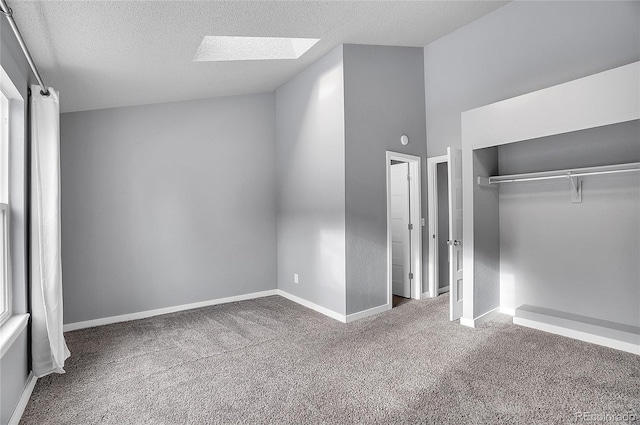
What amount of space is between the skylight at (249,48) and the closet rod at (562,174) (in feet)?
7.94

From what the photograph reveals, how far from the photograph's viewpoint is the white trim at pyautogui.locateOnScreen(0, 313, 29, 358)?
191 cm

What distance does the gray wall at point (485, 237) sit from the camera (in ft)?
12.0

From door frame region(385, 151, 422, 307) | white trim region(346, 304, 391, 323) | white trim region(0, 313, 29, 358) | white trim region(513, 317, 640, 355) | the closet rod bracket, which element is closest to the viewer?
white trim region(0, 313, 29, 358)

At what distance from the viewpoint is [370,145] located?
13.5 ft

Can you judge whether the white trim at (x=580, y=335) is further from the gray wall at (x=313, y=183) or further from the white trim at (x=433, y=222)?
the gray wall at (x=313, y=183)

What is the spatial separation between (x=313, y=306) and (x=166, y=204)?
2.23 metres

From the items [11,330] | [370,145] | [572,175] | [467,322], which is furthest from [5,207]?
[572,175]

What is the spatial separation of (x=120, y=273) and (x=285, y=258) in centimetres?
206

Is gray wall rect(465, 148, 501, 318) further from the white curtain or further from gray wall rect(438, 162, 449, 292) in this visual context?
the white curtain

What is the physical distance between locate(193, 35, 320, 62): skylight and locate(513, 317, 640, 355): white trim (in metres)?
3.65

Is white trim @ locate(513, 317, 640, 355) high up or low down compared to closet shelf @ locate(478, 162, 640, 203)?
down

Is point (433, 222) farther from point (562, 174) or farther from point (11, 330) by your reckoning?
point (11, 330)

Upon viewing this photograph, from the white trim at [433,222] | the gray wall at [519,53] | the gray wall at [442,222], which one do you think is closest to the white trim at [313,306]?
the white trim at [433,222]

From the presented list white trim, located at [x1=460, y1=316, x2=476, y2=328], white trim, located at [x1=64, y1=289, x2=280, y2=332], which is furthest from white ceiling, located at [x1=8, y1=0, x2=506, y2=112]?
white trim, located at [x1=460, y1=316, x2=476, y2=328]
